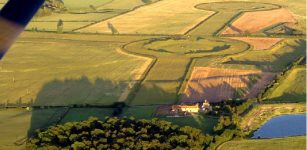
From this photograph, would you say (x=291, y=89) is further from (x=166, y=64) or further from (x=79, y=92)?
(x=79, y=92)

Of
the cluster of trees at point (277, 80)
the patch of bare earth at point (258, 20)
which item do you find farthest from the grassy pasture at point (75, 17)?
the cluster of trees at point (277, 80)

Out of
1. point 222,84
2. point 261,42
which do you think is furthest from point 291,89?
point 261,42

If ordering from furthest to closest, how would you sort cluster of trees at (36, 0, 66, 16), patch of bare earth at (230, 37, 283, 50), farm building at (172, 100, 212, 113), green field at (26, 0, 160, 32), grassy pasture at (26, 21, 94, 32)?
Answer: 1. cluster of trees at (36, 0, 66, 16)
2. green field at (26, 0, 160, 32)
3. grassy pasture at (26, 21, 94, 32)
4. patch of bare earth at (230, 37, 283, 50)
5. farm building at (172, 100, 212, 113)

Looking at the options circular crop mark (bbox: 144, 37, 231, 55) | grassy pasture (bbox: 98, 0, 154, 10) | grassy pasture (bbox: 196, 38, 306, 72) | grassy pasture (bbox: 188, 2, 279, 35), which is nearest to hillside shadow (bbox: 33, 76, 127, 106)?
grassy pasture (bbox: 196, 38, 306, 72)

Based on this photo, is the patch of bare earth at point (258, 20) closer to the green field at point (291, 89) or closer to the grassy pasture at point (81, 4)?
the green field at point (291, 89)

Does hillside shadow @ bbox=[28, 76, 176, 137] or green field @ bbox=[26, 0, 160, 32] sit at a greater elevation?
hillside shadow @ bbox=[28, 76, 176, 137]

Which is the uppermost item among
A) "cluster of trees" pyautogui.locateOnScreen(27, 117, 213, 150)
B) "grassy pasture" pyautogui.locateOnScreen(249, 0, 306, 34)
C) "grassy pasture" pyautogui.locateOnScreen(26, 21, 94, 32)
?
"cluster of trees" pyautogui.locateOnScreen(27, 117, 213, 150)

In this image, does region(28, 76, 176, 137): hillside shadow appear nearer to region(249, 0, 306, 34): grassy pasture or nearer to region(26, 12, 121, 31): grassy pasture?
region(26, 12, 121, 31): grassy pasture

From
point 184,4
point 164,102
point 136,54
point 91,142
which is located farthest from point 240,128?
point 184,4
